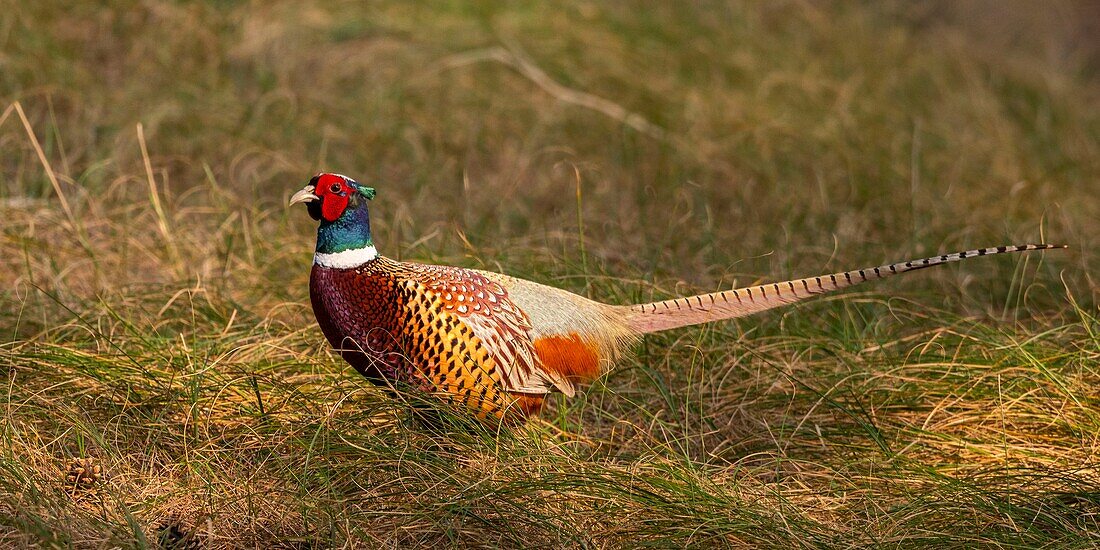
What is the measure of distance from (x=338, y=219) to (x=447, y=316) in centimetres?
39

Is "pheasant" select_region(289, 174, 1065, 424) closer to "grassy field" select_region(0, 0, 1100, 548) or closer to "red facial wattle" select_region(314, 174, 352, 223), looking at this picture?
"red facial wattle" select_region(314, 174, 352, 223)

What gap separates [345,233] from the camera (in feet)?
10.6

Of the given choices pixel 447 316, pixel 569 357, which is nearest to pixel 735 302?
pixel 569 357

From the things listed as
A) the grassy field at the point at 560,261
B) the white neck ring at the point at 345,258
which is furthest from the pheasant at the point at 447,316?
the grassy field at the point at 560,261

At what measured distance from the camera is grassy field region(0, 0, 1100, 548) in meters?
3.00

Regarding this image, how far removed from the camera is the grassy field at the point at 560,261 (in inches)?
118

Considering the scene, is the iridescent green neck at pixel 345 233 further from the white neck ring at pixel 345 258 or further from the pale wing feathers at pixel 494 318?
the pale wing feathers at pixel 494 318

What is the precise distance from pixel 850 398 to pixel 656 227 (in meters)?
1.94

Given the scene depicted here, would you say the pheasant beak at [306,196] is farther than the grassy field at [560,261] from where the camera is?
Yes

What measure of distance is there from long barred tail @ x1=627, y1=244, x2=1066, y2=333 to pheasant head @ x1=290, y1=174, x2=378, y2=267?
2.70ft

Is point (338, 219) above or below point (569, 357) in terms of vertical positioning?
above

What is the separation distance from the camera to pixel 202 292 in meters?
4.09

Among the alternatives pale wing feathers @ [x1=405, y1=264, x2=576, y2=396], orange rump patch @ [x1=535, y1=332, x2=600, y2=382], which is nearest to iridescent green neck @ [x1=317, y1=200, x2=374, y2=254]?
pale wing feathers @ [x1=405, y1=264, x2=576, y2=396]

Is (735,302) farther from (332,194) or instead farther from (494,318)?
(332,194)
